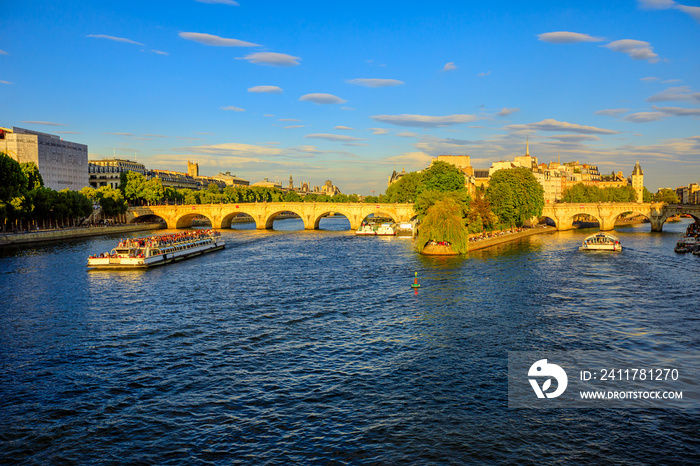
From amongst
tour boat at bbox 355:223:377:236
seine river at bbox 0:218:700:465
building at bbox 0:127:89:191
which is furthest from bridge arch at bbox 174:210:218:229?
seine river at bbox 0:218:700:465

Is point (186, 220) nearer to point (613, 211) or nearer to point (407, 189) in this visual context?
point (407, 189)

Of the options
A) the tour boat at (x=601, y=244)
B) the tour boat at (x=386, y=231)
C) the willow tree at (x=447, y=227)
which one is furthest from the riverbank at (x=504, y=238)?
the tour boat at (x=386, y=231)

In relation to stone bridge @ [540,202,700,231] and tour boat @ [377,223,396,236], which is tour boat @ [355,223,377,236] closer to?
tour boat @ [377,223,396,236]

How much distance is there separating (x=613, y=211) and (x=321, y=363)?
110m

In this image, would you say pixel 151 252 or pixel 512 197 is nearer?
pixel 151 252

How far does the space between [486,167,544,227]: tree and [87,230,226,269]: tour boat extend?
169 ft

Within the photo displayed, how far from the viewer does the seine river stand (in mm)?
A: 18359

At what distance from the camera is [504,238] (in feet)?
298

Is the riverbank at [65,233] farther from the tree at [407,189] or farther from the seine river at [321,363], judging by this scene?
the tree at [407,189]

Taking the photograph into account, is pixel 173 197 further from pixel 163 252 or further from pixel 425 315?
pixel 425 315

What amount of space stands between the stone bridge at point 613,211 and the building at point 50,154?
120 meters

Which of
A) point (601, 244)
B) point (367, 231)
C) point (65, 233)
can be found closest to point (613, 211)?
point (601, 244)

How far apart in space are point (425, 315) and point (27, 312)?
2719cm

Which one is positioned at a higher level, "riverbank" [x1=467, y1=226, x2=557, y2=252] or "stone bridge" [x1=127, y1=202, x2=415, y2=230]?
"stone bridge" [x1=127, y1=202, x2=415, y2=230]
